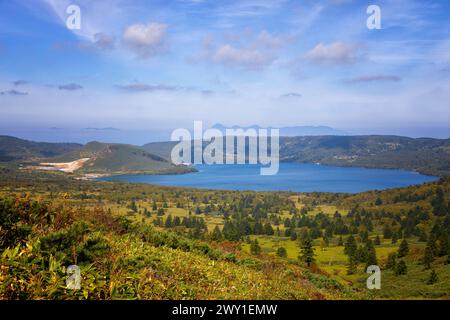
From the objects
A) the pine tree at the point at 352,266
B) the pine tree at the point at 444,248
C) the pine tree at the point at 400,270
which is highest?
the pine tree at the point at 444,248

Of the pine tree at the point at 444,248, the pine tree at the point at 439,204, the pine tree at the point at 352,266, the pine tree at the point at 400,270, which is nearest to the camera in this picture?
the pine tree at the point at 400,270

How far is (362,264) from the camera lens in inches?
2635

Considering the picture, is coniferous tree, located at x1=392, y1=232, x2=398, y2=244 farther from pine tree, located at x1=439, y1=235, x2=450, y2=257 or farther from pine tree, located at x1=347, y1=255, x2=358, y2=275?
pine tree, located at x1=439, y1=235, x2=450, y2=257

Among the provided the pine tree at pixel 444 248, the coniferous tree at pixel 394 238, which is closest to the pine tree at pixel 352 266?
the pine tree at pixel 444 248

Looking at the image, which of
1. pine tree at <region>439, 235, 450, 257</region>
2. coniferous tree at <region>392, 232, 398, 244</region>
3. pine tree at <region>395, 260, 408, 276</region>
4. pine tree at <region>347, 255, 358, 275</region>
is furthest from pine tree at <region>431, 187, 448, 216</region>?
pine tree at <region>395, 260, 408, 276</region>

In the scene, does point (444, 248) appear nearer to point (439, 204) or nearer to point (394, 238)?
point (394, 238)

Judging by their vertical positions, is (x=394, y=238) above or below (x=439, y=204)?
below

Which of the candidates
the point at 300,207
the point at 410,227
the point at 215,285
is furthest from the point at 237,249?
the point at 300,207

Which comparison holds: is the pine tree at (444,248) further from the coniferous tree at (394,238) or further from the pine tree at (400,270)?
the coniferous tree at (394,238)

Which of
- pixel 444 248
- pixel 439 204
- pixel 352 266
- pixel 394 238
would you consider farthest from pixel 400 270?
pixel 439 204
